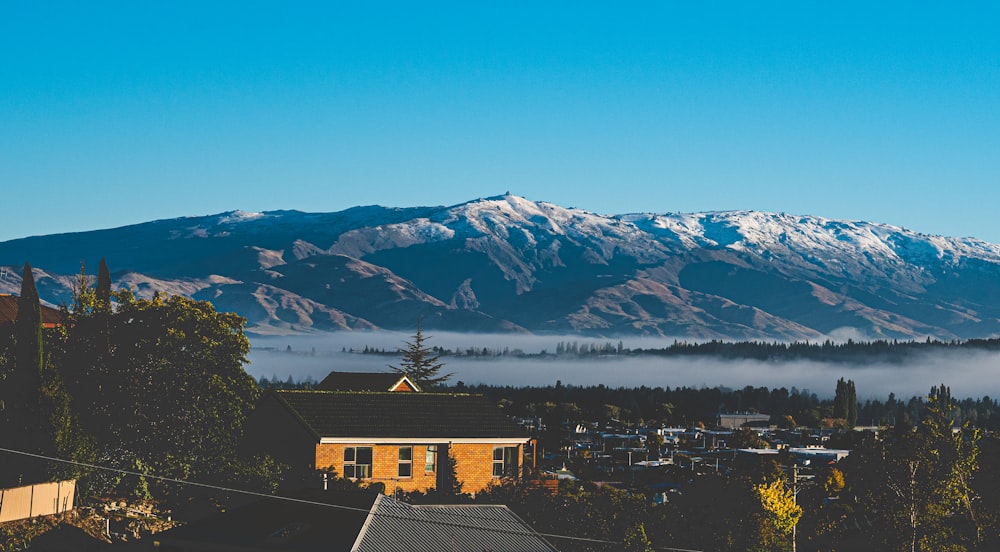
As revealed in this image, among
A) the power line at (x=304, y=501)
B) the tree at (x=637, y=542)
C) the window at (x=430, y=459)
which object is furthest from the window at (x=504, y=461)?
the tree at (x=637, y=542)

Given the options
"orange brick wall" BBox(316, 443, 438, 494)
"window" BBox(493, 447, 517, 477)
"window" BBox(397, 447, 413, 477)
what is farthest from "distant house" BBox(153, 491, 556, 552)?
"window" BBox(493, 447, 517, 477)

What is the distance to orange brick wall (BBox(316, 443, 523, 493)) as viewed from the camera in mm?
60219

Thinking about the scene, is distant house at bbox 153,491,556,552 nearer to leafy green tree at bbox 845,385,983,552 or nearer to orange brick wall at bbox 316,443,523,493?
orange brick wall at bbox 316,443,523,493

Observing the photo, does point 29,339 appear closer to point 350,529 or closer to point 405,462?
point 405,462

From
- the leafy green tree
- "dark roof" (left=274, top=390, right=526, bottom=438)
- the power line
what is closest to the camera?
the power line

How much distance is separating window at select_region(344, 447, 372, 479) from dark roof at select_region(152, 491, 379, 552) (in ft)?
51.8

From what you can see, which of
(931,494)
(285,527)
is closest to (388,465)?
(285,527)

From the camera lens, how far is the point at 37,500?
180 ft

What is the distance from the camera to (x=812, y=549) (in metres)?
63.6

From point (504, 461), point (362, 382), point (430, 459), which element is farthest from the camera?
point (362, 382)

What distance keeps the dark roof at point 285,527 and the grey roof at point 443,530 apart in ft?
1.75

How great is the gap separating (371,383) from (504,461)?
17.9 metres

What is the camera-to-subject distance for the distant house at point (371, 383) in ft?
259

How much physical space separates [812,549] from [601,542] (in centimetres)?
1424
